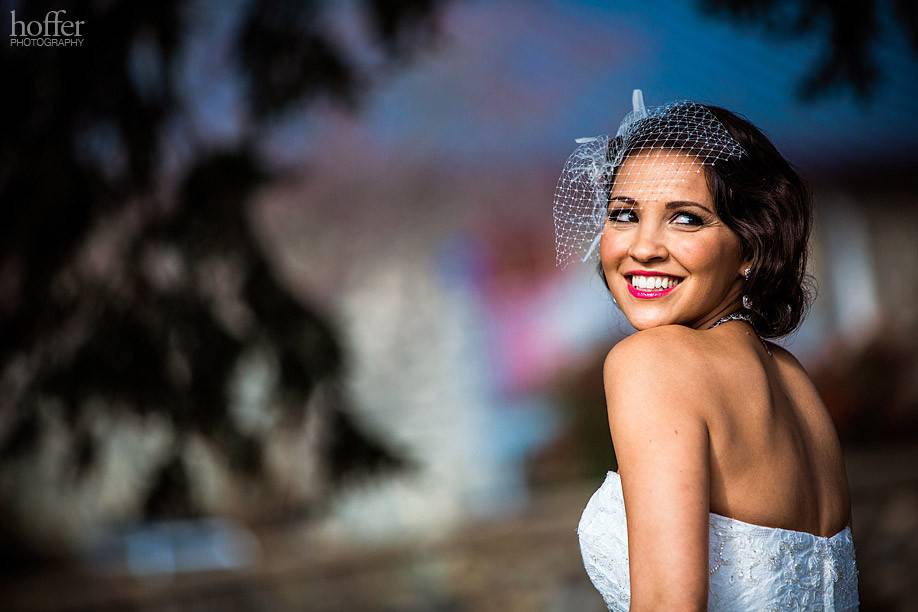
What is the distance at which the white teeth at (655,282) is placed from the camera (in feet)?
4.56

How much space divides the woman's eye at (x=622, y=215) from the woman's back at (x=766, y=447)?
192 mm

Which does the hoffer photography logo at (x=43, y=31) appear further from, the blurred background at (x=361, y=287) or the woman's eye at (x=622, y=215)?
the woman's eye at (x=622, y=215)

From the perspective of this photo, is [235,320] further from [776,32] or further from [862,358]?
[862,358]

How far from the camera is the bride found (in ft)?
3.88

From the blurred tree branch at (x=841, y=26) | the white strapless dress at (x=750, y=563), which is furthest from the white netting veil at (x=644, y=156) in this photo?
the blurred tree branch at (x=841, y=26)

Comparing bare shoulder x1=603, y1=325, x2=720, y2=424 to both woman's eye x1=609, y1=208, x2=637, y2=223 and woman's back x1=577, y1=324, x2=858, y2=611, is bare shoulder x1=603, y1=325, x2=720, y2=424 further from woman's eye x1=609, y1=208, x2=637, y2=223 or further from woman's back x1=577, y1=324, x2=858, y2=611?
woman's eye x1=609, y1=208, x2=637, y2=223

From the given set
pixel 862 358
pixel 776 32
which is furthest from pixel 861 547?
pixel 776 32

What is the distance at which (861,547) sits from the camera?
15.9ft

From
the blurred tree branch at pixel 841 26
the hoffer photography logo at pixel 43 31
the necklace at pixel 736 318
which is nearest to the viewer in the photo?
the necklace at pixel 736 318

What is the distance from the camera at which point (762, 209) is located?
4.71ft

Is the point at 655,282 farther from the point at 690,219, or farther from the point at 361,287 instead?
the point at 361,287

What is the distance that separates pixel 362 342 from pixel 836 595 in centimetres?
413

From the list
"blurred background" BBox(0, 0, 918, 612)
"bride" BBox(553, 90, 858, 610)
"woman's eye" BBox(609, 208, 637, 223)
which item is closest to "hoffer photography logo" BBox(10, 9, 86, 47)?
"blurred background" BBox(0, 0, 918, 612)

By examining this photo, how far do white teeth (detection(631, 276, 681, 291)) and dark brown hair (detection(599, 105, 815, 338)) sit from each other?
104mm
